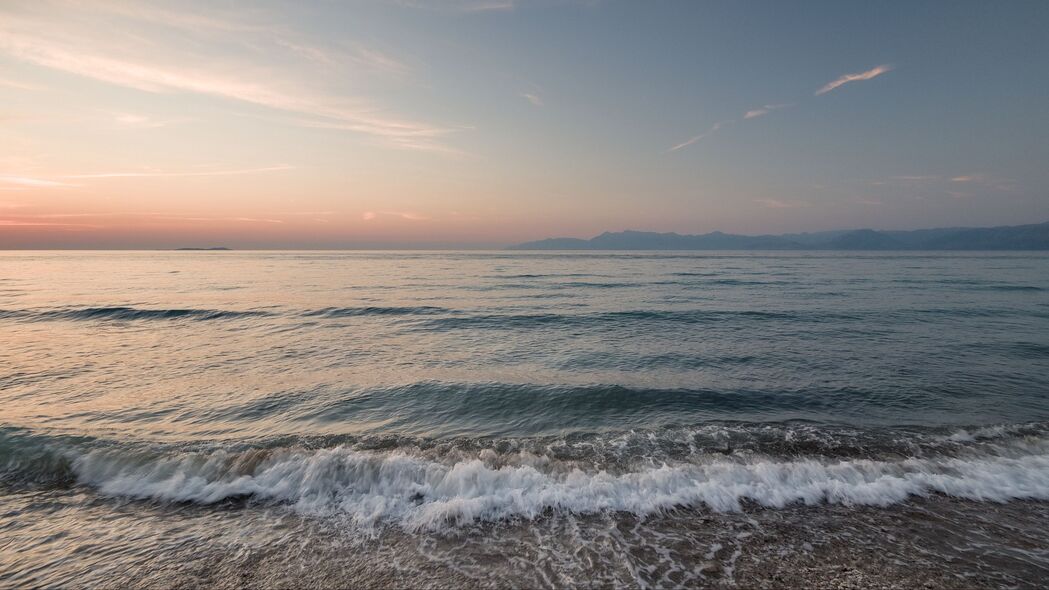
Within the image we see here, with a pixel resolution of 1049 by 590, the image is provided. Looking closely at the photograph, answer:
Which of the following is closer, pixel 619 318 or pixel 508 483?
pixel 508 483

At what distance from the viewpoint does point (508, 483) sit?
24.5 feet

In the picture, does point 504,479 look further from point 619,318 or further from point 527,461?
point 619,318

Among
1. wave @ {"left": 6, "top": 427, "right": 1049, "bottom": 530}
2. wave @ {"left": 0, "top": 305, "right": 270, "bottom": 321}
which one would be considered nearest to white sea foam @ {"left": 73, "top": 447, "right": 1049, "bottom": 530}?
wave @ {"left": 6, "top": 427, "right": 1049, "bottom": 530}

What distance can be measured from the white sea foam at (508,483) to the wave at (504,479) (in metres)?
0.02

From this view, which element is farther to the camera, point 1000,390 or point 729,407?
point 1000,390

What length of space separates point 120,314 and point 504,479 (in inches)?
1329

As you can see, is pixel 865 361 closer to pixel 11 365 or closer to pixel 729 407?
pixel 729 407

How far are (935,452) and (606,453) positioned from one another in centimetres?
671

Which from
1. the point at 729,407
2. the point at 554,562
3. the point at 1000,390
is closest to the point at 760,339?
the point at 1000,390

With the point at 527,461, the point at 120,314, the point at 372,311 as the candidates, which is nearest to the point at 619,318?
the point at 372,311

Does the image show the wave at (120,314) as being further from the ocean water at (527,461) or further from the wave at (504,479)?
the wave at (504,479)

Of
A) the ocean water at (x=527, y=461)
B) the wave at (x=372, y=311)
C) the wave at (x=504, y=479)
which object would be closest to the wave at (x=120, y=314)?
the wave at (x=372, y=311)

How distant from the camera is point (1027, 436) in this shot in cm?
930

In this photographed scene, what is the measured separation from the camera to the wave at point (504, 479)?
22.5ft
